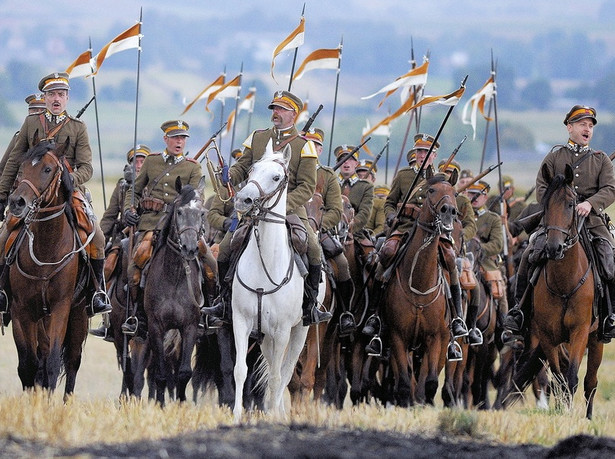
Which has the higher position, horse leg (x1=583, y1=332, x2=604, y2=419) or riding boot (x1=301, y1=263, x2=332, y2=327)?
riding boot (x1=301, y1=263, x2=332, y2=327)

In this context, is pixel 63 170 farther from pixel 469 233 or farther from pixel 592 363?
pixel 469 233

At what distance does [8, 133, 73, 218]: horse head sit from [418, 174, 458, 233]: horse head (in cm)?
399

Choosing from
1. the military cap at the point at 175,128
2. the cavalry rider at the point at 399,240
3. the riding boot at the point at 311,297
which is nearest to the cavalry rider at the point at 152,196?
the military cap at the point at 175,128

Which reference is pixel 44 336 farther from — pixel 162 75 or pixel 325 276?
pixel 162 75

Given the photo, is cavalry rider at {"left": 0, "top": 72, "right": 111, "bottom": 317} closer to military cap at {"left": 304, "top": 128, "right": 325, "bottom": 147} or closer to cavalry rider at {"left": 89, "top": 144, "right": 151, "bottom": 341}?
cavalry rider at {"left": 89, "top": 144, "right": 151, "bottom": 341}

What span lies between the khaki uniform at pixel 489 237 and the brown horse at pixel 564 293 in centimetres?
593

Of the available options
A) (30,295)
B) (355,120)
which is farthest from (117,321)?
(355,120)

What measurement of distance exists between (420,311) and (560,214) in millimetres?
2291

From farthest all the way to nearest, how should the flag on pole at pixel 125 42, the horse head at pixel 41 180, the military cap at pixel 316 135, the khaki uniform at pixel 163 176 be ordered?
the flag on pole at pixel 125 42, the military cap at pixel 316 135, the khaki uniform at pixel 163 176, the horse head at pixel 41 180

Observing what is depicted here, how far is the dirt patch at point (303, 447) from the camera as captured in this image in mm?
8883

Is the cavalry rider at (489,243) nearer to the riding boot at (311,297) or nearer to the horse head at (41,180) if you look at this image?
the riding boot at (311,297)

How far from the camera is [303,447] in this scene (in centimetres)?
913

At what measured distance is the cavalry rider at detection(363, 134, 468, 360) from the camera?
16188 millimetres

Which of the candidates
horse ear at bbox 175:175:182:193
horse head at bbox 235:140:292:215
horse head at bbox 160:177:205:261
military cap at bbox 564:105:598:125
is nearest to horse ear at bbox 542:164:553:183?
military cap at bbox 564:105:598:125
